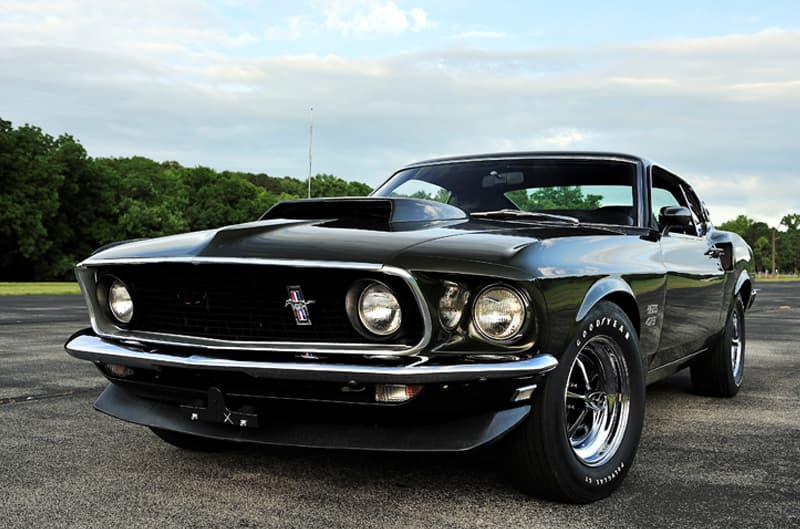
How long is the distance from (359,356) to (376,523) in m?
0.56

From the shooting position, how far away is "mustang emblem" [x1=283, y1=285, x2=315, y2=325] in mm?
2947

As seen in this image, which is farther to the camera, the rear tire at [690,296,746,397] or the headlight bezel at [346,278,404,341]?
the rear tire at [690,296,746,397]

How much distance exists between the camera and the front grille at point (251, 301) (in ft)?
9.52

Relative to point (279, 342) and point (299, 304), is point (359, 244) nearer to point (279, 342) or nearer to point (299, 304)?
point (299, 304)

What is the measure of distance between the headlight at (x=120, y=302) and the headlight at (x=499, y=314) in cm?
146

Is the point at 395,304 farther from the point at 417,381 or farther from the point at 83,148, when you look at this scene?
the point at 83,148

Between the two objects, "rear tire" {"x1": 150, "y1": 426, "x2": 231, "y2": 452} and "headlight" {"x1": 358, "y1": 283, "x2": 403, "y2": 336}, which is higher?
"headlight" {"x1": 358, "y1": 283, "x2": 403, "y2": 336}

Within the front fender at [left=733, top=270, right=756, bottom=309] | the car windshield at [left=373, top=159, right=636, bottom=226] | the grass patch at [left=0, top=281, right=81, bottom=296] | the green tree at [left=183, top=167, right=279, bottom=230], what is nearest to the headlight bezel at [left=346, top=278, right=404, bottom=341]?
the car windshield at [left=373, top=159, right=636, bottom=226]

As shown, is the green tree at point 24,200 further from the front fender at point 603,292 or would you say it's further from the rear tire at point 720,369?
the front fender at point 603,292

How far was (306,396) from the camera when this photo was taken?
290 cm

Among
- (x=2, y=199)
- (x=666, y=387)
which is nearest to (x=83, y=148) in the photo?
(x=2, y=199)

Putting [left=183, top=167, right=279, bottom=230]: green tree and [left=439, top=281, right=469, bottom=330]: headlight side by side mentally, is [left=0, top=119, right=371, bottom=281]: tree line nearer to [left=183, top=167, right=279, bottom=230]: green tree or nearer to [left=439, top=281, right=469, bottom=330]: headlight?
[left=183, top=167, right=279, bottom=230]: green tree

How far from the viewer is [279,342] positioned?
2971 mm

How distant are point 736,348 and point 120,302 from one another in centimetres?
435
